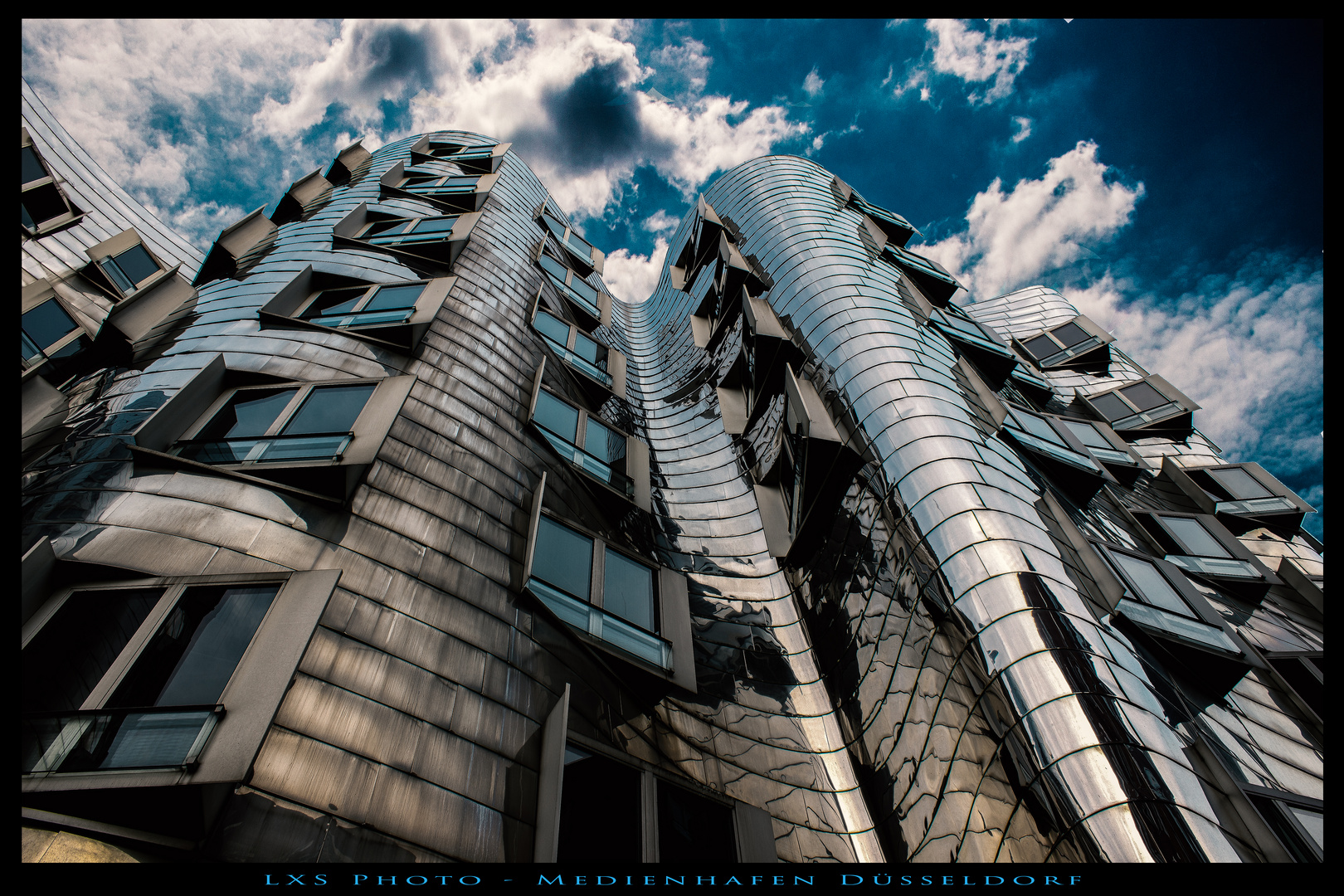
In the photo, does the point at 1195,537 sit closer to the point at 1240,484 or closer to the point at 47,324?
the point at 1240,484

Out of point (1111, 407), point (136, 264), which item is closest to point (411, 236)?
point (136, 264)

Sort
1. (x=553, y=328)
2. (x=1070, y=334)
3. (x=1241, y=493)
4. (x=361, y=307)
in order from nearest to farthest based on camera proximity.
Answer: (x=361, y=307)
(x=553, y=328)
(x=1241, y=493)
(x=1070, y=334)

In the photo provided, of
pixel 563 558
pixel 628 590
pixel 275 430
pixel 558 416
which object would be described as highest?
pixel 558 416

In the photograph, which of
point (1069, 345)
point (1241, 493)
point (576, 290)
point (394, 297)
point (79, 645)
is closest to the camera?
point (79, 645)

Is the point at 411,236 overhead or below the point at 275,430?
overhead

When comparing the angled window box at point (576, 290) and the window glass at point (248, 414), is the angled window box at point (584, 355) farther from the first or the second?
the window glass at point (248, 414)

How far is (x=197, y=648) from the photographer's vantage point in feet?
19.3

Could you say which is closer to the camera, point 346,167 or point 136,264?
point 136,264

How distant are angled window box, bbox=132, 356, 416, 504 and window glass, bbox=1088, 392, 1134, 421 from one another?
2875cm

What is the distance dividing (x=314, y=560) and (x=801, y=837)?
759 cm

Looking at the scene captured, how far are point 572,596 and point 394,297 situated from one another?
8703mm

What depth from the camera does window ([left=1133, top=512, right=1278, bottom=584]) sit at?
15.0 metres
